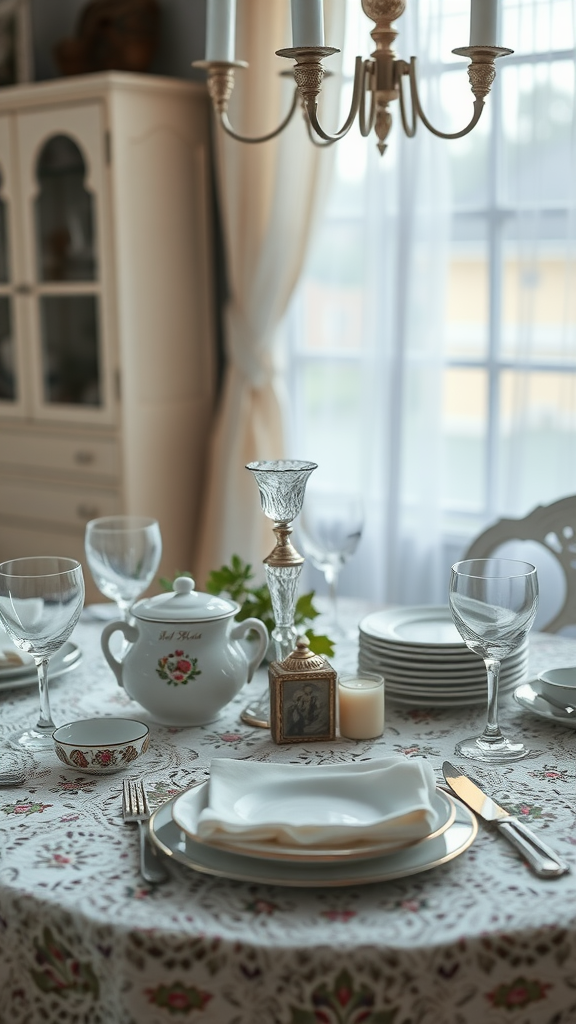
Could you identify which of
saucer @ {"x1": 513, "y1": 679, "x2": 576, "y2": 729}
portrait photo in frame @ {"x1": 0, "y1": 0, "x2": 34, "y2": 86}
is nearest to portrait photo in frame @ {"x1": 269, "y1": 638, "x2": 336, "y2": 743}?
saucer @ {"x1": 513, "y1": 679, "x2": 576, "y2": 729}

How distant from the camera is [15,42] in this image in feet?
11.0

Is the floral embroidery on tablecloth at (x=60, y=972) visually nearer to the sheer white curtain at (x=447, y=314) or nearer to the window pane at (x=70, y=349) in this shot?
the sheer white curtain at (x=447, y=314)

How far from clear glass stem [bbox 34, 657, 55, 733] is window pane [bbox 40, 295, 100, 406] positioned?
6.03 feet

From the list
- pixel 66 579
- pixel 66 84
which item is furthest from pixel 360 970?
pixel 66 84

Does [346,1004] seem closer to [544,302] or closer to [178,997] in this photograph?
[178,997]

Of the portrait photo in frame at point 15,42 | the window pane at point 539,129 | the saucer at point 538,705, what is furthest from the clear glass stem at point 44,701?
the portrait photo in frame at point 15,42

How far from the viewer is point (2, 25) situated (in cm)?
335

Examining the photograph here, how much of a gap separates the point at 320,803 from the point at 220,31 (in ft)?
3.58

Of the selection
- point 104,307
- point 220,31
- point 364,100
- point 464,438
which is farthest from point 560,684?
point 104,307

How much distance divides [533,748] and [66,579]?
563 mm

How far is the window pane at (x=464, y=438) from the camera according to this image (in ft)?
9.39

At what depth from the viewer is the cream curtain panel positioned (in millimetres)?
2855

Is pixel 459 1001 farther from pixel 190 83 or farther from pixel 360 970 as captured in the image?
pixel 190 83

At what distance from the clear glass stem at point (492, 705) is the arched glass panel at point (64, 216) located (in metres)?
2.10
